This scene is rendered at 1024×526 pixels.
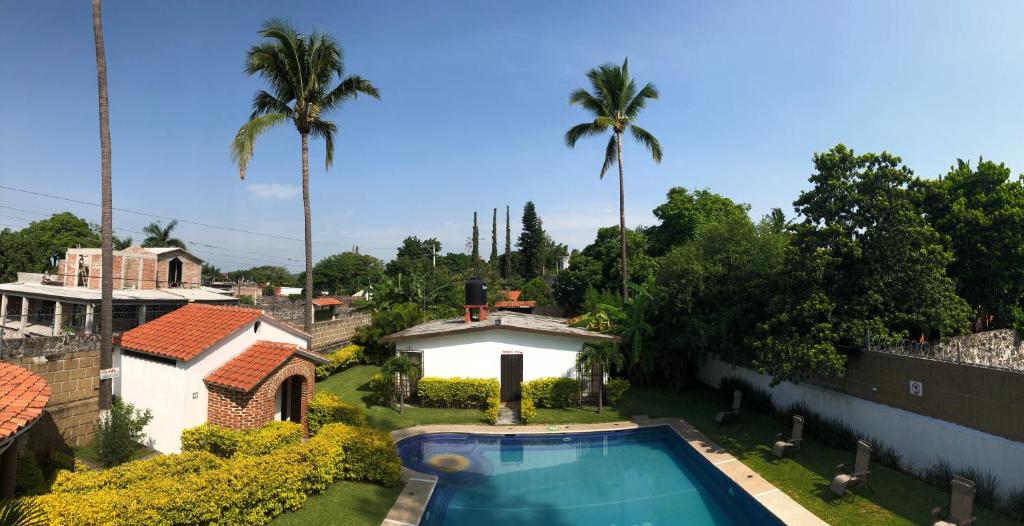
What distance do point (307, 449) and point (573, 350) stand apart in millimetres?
11827

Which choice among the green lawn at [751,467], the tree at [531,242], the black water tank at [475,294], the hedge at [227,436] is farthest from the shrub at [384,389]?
the tree at [531,242]

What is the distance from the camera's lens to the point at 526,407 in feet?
60.0

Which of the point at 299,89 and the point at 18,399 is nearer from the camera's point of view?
the point at 18,399

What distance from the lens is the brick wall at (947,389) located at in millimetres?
10250

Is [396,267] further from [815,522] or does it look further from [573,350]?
[815,522]

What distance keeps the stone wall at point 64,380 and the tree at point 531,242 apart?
7136 cm

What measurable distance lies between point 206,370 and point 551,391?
12.0 m

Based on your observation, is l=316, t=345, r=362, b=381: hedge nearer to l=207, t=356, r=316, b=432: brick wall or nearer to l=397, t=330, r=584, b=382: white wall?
l=397, t=330, r=584, b=382: white wall

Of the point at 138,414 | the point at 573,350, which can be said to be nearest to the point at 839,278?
the point at 573,350

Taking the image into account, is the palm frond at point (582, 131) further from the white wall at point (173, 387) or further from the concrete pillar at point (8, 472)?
the concrete pillar at point (8, 472)

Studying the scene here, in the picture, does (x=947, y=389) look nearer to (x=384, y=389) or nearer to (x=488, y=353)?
(x=488, y=353)

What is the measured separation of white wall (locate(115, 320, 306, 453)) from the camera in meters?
13.9

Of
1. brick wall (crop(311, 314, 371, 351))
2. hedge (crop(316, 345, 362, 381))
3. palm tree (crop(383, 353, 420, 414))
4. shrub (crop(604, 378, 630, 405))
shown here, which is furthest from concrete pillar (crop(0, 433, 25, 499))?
brick wall (crop(311, 314, 371, 351))

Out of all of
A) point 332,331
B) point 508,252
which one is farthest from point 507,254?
point 332,331
